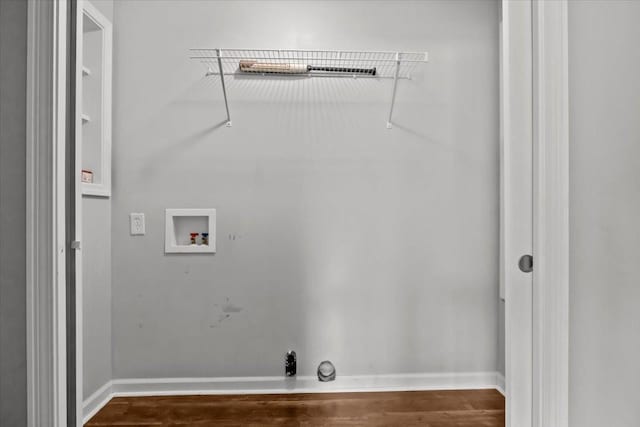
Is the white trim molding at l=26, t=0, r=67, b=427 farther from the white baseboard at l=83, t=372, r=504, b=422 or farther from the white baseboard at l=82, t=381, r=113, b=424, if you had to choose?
the white baseboard at l=83, t=372, r=504, b=422

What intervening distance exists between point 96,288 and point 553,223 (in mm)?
2101

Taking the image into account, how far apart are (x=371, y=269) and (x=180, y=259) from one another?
3.70 feet

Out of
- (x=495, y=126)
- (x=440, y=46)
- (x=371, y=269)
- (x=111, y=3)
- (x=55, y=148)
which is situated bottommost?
(x=371, y=269)

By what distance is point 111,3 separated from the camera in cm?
204

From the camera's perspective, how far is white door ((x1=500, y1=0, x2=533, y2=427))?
87 centimetres

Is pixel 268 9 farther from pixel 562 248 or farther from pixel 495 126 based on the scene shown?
pixel 562 248

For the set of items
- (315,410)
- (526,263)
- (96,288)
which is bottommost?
(315,410)

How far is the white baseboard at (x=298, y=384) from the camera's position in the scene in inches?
80.8

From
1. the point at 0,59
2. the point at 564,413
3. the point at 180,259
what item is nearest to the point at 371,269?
the point at 180,259
